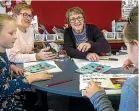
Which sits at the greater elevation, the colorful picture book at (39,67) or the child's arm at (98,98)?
the colorful picture book at (39,67)

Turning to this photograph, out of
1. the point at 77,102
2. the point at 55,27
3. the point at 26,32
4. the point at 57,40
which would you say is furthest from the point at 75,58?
the point at 55,27

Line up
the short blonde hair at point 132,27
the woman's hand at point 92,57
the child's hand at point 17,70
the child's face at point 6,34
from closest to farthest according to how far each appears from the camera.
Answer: the short blonde hair at point 132,27
the child's face at point 6,34
the child's hand at point 17,70
the woman's hand at point 92,57

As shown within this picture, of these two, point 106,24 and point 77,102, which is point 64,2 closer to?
point 106,24

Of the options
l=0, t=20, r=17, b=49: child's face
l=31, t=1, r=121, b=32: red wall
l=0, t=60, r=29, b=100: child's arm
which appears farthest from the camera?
l=31, t=1, r=121, b=32: red wall

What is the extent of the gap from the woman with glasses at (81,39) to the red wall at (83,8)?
2.81ft

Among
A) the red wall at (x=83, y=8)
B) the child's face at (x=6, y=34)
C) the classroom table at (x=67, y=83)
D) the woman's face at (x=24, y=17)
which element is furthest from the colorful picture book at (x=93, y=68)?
the red wall at (x=83, y=8)

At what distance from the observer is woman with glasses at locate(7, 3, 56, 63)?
1986mm

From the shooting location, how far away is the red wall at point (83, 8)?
10.4 ft

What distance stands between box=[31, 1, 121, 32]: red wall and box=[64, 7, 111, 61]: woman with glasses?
0.86 m

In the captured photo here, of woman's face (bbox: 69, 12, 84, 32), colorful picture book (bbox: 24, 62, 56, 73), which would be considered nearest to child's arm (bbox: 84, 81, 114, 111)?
colorful picture book (bbox: 24, 62, 56, 73)

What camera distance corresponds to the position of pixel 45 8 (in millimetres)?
3162

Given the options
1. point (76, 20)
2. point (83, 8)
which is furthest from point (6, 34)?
point (83, 8)

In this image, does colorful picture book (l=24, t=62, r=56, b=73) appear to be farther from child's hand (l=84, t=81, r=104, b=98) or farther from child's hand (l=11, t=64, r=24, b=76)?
child's hand (l=84, t=81, r=104, b=98)

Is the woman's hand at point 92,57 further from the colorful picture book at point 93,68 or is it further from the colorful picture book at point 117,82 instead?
the colorful picture book at point 117,82
